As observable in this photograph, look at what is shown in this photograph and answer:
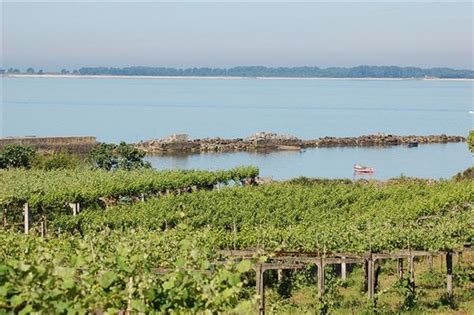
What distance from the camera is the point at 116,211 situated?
88.8 ft

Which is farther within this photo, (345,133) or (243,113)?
(243,113)

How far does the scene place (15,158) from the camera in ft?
144

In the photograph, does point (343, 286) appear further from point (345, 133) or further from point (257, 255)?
point (345, 133)

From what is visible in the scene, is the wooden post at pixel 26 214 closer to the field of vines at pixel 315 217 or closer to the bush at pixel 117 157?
the field of vines at pixel 315 217

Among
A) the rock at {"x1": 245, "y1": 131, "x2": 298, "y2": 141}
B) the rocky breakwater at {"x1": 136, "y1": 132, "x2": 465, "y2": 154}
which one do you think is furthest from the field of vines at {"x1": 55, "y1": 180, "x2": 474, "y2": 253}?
the rock at {"x1": 245, "y1": 131, "x2": 298, "y2": 141}

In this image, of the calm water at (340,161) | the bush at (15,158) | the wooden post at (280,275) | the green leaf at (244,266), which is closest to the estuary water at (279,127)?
the calm water at (340,161)

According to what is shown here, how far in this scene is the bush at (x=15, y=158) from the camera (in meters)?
43.6

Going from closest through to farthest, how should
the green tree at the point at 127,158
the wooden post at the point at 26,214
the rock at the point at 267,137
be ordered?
the wooden post at the point at 26,214, the green tree at the point at 127,158, the rock at the point at 267,137

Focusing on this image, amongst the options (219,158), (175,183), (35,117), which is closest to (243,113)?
(35,117)

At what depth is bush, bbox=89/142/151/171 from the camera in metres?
45.0

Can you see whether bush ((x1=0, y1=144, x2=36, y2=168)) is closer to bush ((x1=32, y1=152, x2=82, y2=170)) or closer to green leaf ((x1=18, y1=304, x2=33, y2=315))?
bush ((x1=32, y1=152, x2=82, y2=170))

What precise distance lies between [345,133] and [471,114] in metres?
51.3

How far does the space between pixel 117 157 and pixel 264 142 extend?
40152 millimetres

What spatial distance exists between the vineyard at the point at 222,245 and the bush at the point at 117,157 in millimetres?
8697
